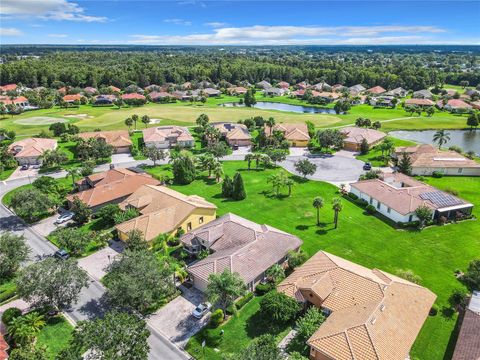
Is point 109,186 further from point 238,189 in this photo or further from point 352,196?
point 352,196

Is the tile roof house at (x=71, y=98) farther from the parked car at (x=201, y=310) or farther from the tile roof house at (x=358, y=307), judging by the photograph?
the tile roof house at (x=358, y=307)

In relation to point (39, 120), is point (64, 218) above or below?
below

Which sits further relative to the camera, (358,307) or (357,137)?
(357,137)

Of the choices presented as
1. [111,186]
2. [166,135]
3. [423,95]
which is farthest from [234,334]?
[423,95]

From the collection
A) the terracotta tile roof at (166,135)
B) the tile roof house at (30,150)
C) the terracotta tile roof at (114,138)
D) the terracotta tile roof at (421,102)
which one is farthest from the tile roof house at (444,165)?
the terracotta tile roof at (421,102)

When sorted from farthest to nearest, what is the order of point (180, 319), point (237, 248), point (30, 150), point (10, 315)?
point (30, 150) → point (237, 248) → point (180, 319) → point (10, 315)

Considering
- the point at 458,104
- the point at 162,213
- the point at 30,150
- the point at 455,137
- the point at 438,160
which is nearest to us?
the point at 162,213

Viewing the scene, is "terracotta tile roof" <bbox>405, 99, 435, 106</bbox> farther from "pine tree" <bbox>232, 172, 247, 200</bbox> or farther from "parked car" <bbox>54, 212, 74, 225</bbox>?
"parked car" <bbox>54, 212, 74, 225</bbox>
